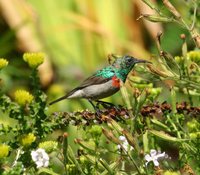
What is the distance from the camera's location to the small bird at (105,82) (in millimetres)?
4777

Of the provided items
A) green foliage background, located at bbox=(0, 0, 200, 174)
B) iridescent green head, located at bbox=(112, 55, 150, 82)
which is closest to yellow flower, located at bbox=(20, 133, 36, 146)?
iridescent green head, located at bbox=(112, 55, 150, 82)

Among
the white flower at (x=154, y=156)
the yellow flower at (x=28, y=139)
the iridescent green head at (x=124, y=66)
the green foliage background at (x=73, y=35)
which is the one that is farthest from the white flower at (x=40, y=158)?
the green foliage background at (x=73, y=35)

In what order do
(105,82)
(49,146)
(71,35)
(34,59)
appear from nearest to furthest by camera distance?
(49,146)
(34,59)
(105,82)
(71,35)

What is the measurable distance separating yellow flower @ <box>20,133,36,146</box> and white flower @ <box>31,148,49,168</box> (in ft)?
0.13

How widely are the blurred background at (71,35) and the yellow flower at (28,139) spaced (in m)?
4.43

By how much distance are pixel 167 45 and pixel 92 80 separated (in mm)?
2161

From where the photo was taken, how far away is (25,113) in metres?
2.57

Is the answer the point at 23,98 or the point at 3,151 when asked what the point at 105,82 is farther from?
the point at 3,151

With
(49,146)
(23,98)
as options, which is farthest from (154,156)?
(23,98)

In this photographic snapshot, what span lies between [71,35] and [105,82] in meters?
2.33

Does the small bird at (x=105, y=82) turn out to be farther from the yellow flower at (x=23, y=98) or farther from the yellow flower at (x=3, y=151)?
the yellow flower at (x=3, y=151)

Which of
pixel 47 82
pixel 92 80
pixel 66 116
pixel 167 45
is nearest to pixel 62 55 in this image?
pixel 47 82

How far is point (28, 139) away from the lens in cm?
240

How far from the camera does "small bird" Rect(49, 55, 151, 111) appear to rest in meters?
4.78
